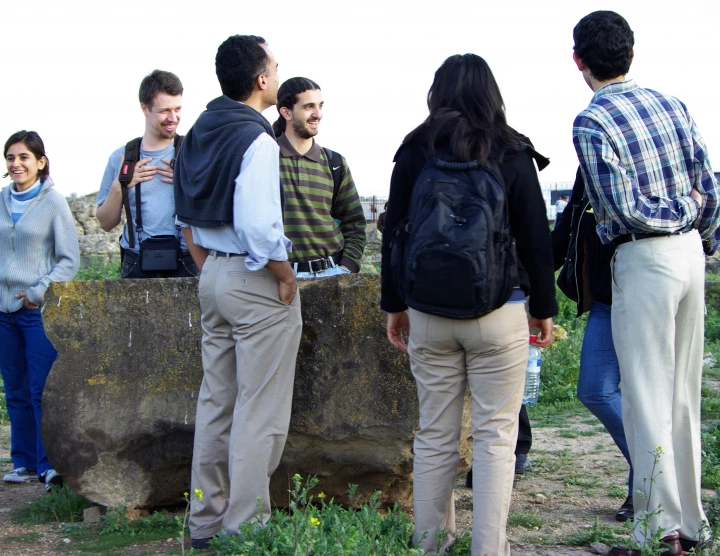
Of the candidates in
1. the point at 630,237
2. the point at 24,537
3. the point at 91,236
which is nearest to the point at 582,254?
the point at 630,237

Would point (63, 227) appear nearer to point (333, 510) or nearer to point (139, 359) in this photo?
point (139, 359)

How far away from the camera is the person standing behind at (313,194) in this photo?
4641 mm

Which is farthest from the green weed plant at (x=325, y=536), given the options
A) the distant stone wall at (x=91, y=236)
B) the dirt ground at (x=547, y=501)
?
the distant stone wall at (x=91, y=236)

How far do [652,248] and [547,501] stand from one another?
1632 mm

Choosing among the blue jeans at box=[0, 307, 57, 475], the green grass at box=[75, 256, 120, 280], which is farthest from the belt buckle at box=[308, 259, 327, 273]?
the green grass at box=[75, 256, 120, 280]

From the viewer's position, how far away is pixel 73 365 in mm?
4145

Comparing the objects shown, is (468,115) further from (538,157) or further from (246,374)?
(246,374)

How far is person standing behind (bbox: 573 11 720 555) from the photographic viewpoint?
10.8 feet

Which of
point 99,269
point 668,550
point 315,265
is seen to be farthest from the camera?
point 99,269

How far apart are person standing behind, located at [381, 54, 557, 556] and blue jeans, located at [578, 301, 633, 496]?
68cm

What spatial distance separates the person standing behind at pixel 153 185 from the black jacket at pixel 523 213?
5.06 feet

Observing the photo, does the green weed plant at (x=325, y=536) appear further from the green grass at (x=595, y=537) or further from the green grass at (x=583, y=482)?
the green grass at (x=583, y=482)

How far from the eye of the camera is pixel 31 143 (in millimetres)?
5379

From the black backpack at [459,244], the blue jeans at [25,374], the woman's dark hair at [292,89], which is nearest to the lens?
the black backpack at [459,244]
